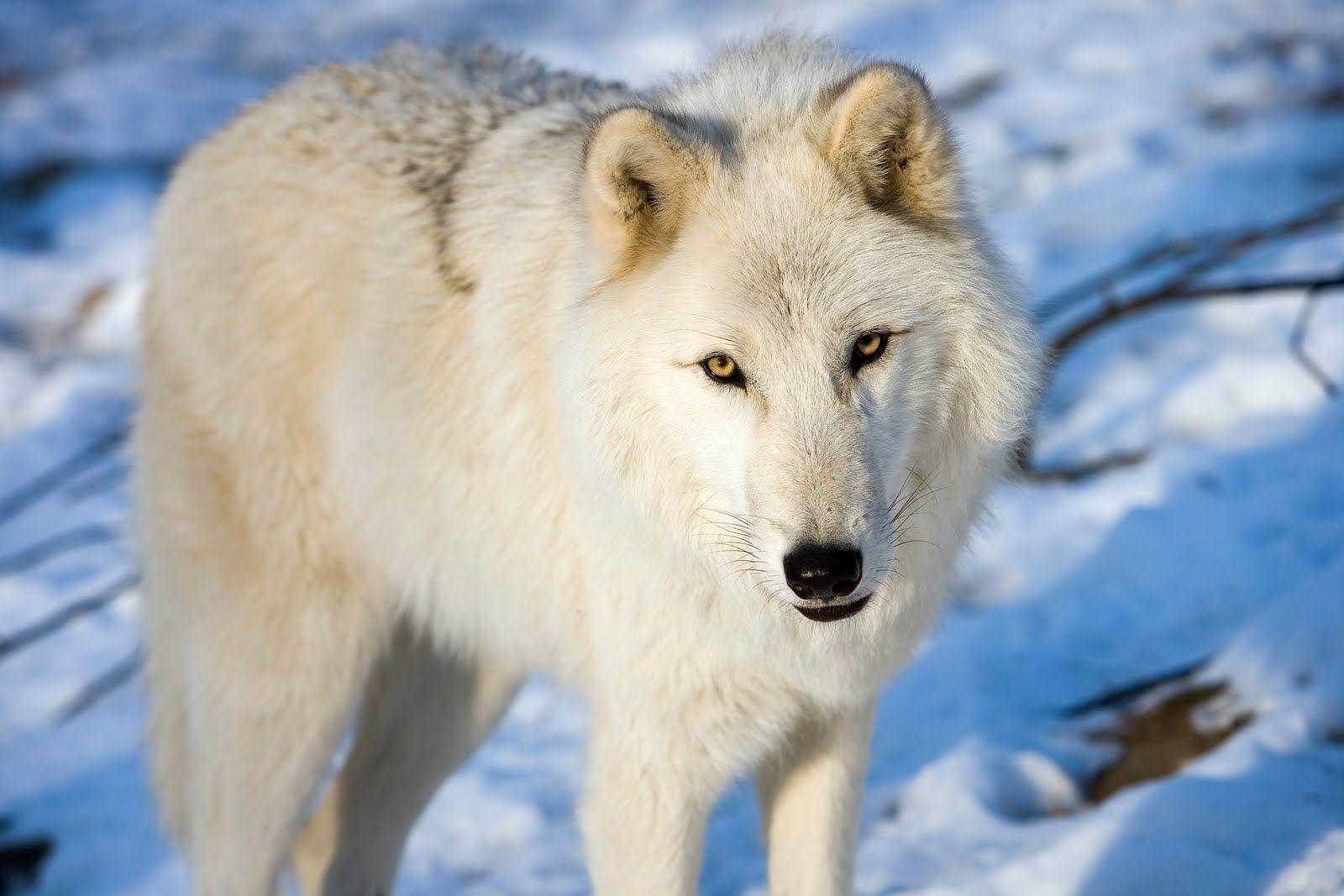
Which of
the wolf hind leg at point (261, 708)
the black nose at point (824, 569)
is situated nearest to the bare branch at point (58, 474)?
the wolf hind leg at point (261, 708)

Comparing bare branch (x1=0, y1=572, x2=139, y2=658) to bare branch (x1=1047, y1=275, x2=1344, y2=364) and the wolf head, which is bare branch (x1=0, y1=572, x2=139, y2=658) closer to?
the wolf head

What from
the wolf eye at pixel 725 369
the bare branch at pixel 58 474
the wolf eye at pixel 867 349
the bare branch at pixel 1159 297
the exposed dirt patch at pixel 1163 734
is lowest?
the bare branch at pixel 58 474

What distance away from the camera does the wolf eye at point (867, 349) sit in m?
2.34

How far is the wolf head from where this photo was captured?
2.26 meters

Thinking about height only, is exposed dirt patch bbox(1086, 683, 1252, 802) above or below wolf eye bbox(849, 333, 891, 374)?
below

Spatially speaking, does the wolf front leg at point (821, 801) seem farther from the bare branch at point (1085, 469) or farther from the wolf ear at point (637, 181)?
the bare branch at point (1085, 469)

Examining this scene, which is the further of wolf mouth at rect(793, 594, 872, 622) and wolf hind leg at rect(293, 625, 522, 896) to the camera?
wolf hind leg at rect(293, 625, 522, 896)

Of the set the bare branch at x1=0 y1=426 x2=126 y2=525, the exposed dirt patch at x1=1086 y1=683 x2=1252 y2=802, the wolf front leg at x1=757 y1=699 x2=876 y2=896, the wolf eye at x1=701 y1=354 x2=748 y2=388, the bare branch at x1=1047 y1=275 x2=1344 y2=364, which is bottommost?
the bare branch at x1=0 y1=426 x2=126 y2=525

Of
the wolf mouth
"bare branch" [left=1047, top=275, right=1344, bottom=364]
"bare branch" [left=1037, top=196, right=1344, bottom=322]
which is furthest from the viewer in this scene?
"bare branch" [left=1037, top=196, right=1344, bottom=322]

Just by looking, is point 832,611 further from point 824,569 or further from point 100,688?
point 100,688

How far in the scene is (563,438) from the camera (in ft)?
8.93

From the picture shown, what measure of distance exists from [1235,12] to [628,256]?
9270 mm

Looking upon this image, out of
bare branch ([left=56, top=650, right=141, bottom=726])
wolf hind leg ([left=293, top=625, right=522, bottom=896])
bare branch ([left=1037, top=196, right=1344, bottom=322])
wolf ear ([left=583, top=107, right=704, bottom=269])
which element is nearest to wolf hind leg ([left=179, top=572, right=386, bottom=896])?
wolf hind leg ([left=293, top=625, right=522, bottom=896])

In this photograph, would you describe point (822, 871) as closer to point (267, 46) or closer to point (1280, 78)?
point (1280, 78)
